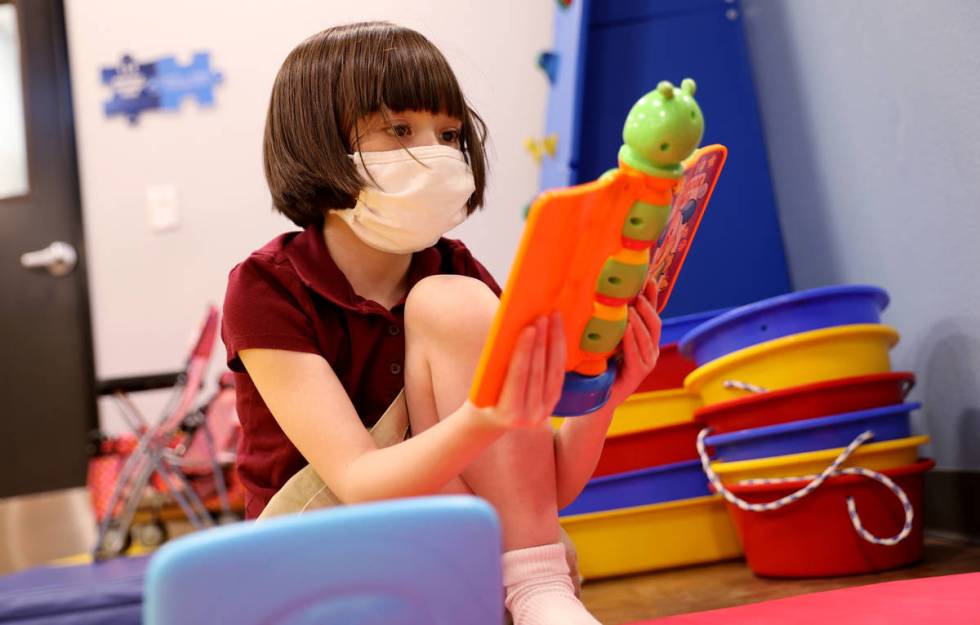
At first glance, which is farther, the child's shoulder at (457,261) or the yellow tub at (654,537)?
the yellow tub at (654,537)

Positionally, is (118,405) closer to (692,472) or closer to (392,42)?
(692,472)

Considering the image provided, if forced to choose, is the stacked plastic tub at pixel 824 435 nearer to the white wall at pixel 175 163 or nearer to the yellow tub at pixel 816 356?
the yellow tub at pixel 816 356

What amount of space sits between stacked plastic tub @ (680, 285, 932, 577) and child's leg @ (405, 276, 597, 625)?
0.48 meters

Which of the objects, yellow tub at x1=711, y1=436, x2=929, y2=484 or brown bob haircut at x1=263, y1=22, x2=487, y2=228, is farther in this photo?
yellow tub at x1=711, y1=436, x2=929, y2=484

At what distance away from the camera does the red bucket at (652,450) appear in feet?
4.84

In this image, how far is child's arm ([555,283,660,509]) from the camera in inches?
28.2

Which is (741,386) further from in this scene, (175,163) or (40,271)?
(40,271)

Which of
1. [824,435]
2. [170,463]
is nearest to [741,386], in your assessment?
[824,435]

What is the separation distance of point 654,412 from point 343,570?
105 centimetres

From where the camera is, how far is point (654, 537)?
4.81 ft

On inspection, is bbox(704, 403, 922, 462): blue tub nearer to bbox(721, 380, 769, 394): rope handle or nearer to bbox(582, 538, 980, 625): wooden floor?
bbox(721, 380, 769, 394): rope handle

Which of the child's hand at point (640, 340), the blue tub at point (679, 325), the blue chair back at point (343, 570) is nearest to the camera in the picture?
the blue chair back at point (343, 570)

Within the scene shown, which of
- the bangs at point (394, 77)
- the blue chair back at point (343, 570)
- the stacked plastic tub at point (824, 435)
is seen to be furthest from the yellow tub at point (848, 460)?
the blue chair back at point (343, 570)

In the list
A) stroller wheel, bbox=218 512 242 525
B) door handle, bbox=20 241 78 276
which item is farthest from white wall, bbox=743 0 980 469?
door handle, bbox=20 241 78 276
